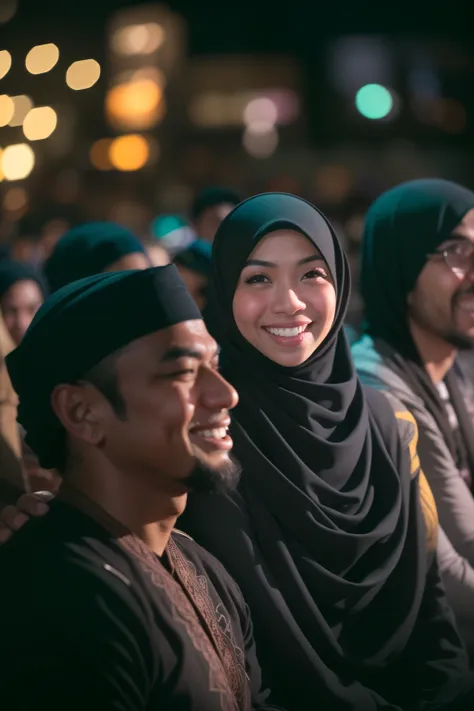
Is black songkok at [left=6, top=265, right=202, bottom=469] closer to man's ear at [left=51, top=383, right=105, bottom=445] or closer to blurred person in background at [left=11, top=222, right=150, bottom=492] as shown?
man's ear at [left=51, top=383, right=105, bottom=445]

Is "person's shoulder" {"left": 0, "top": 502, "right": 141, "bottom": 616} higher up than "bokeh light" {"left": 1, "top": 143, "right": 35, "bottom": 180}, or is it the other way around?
"bokeh light" {"left": 1, "top": 143, "right": 35, "bottom": 180}

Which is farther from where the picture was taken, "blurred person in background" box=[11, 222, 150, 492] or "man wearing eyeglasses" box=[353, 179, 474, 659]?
"blurred person in background" box=[11, 222, 150, 492]

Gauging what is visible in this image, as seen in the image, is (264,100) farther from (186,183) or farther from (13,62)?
(13,62)

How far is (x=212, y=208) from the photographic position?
7891 mm

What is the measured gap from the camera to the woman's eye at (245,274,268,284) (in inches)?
122

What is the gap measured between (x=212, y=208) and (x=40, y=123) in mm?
50865

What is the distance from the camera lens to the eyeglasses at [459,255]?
406cm

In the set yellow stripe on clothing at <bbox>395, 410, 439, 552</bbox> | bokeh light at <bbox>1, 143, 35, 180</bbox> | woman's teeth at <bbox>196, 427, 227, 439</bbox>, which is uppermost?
bokeh light at <bbox>1, 143, 35, 180</bbox>

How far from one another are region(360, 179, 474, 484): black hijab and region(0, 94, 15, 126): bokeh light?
188 feet

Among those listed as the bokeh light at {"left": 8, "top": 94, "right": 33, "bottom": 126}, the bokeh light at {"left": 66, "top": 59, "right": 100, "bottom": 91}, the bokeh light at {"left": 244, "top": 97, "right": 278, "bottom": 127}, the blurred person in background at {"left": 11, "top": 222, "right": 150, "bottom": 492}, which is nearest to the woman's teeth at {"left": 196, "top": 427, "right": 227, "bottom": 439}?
the blurred person in background at {"left": 11, "top": 222, "right": 150, "bottom": 492}

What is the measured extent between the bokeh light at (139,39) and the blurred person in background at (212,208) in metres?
39.7

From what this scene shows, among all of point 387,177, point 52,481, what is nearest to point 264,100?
point 387,177

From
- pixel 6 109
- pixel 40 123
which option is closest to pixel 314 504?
pixel 40 123

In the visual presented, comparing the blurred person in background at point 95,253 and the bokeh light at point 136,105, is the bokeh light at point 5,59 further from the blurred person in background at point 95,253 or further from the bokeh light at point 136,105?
the blurred person in background at point 95,253
